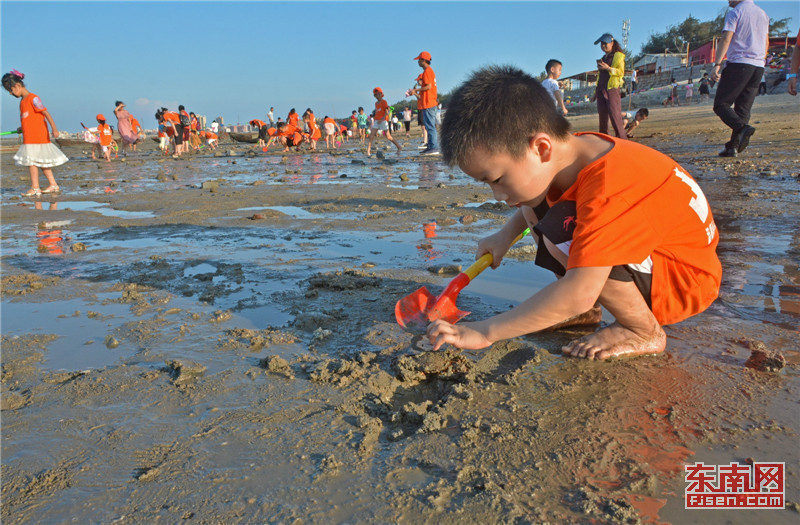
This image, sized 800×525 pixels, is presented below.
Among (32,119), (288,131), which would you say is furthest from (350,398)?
(288,131)

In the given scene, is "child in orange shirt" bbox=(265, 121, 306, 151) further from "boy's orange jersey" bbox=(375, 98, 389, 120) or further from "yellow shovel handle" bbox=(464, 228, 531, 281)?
"yellow shovel handle" bbox=(464, 228, 531, 281)

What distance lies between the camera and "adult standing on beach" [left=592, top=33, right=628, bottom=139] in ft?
23.2

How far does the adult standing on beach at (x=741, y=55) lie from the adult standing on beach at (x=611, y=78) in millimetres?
1313

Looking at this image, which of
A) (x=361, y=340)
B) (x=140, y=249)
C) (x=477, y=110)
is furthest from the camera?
(x=140, y=249)

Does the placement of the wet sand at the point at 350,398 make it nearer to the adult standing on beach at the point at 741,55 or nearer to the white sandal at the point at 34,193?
the adult standing on beach at the point at 741,55

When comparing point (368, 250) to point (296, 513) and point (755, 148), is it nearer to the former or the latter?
point (296, 513)

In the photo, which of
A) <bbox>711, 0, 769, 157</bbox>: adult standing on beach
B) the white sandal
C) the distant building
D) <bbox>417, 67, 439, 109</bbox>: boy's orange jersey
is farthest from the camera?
the distant building

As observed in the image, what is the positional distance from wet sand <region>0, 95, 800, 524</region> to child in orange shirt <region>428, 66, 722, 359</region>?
17cm

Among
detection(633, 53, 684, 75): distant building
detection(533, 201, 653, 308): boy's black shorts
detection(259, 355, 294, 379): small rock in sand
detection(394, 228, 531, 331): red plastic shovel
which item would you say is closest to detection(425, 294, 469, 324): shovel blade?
detection(394, 228, 531, 331): red plastic shovel

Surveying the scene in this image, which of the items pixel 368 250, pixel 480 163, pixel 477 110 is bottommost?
pixel 368 250

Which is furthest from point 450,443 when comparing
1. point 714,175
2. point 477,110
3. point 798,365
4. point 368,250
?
point 714,175

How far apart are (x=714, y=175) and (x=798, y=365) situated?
4.50 m

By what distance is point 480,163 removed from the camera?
67.6 inches

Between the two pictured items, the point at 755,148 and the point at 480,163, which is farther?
the point at 755,148
